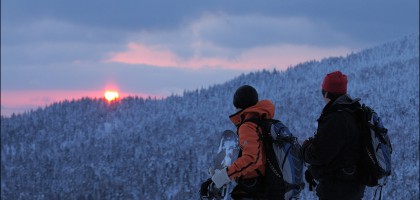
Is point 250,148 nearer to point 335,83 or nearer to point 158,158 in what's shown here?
point 335,83

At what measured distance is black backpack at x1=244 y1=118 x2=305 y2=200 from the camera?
608 centimetres

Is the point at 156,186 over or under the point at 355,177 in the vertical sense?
under

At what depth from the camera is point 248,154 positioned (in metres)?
5.92

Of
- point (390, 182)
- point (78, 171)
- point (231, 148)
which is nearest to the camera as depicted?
point (231, 148)

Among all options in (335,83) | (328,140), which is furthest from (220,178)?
(335,83)

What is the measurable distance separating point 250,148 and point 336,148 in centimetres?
95

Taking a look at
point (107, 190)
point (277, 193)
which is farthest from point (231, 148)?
point (107, 190)

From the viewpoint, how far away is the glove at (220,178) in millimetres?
6107

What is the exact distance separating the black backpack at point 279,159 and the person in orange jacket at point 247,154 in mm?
75

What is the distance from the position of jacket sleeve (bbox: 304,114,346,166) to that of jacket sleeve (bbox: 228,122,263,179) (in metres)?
0.62

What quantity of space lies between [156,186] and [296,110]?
7460cm

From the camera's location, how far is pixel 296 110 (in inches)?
7446

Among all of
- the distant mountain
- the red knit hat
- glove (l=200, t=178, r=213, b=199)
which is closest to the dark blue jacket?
the red knit hat

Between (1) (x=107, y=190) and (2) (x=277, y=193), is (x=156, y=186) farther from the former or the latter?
(2) (x=277, y=193)
